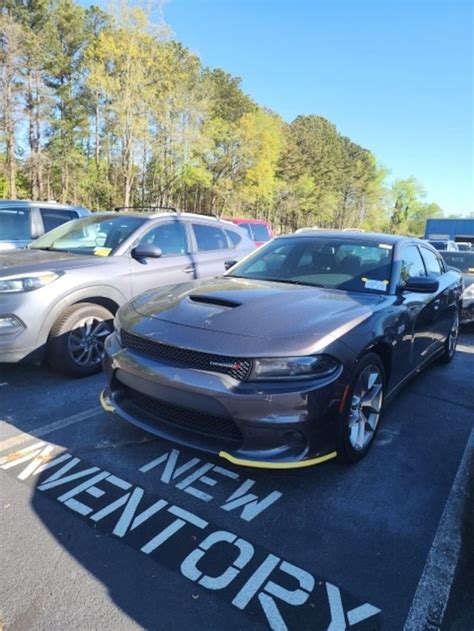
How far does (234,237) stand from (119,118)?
84.4ft

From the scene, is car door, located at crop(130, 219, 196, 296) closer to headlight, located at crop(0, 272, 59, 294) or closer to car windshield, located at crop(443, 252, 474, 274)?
headlight, located at crop(0, 272, 59, 294)

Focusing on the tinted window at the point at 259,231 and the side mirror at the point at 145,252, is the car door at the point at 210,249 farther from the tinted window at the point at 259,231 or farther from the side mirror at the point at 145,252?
the tinted window at the point at 259,231

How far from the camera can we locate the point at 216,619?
5.85 ft

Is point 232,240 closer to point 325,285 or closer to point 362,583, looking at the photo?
point 325,285

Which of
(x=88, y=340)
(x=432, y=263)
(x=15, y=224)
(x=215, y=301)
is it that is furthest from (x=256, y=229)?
(x=215, y=301)

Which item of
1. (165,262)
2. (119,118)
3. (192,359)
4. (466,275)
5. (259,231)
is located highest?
(119,118)

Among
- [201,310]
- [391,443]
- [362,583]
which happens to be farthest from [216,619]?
[391,443]

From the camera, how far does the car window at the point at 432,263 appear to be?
469 cm

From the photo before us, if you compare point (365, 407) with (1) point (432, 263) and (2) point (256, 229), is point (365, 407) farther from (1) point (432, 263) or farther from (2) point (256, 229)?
(2) point (256, 229)

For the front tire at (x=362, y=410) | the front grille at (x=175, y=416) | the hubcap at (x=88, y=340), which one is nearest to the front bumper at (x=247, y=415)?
the front grille at (x=175, y=416)

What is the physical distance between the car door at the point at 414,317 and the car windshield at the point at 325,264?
221 mm

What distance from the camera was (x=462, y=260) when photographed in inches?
367

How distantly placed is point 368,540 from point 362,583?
319mm

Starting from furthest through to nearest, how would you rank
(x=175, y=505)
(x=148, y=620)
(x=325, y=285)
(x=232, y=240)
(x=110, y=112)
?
(x=110, y=112), (x=232, y=240), (x=325, y=285), (x=175, y=505), (x=148, y=620)
